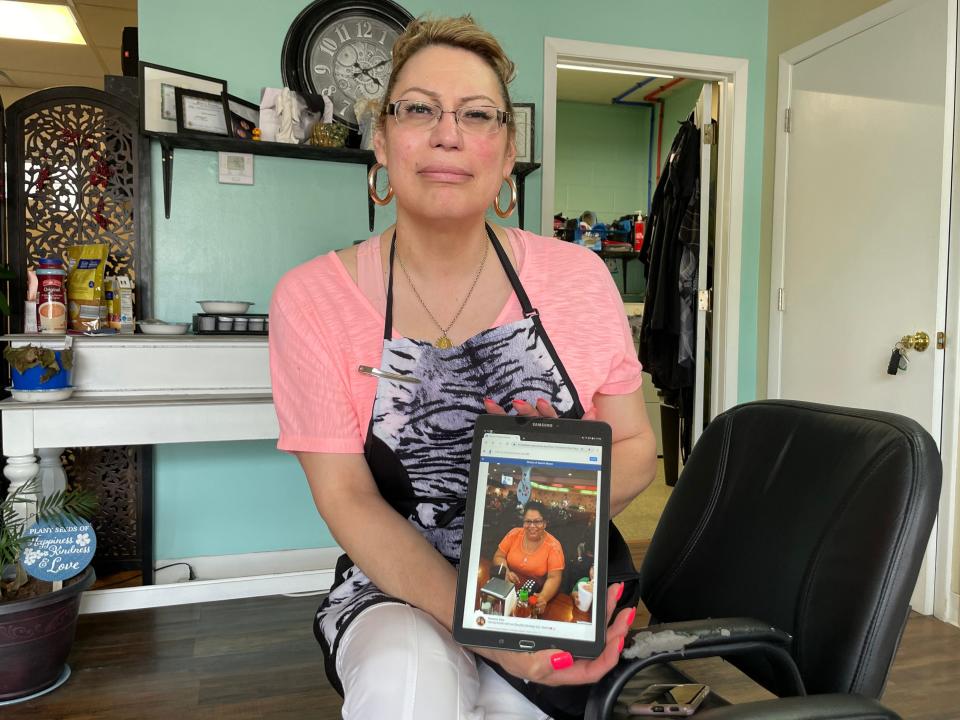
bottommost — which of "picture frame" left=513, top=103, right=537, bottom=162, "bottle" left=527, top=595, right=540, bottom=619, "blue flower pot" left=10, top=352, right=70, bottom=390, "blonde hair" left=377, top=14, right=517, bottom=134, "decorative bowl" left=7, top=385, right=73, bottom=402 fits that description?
"bottle" left=527, top=595, right=540, bottom=619

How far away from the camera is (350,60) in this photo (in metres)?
2.93

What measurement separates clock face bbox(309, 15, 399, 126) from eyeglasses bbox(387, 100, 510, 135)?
6.73 feet

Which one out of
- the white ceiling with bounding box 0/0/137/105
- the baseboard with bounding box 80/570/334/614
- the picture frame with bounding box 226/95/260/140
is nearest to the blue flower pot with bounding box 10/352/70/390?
the baseboard with bounding box 80/570/334/614

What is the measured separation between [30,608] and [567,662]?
1.85 m

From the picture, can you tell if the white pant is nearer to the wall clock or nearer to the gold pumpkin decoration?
the gold pumpkin decoration

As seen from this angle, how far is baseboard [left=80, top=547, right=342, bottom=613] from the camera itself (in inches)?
104

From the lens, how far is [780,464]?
113cm

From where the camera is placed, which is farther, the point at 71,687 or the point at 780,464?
the point at 71,687

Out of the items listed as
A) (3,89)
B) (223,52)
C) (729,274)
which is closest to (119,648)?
(223,52)

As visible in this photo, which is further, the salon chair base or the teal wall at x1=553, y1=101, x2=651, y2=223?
the teal wall at x1=553, y1=101, x2=651, y2=223

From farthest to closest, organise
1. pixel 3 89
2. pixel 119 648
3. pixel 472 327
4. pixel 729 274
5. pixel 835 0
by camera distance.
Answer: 1. pixel 3 89
2. pixel 729 274
3. pixel 835 0
4. pixel 119 648
5. pixel 472 327

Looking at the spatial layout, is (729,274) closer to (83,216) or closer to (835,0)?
(835,0)

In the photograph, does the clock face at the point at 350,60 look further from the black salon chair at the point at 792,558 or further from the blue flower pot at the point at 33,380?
the black salon chair at the point at 792,558

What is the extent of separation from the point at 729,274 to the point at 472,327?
2683 millimetres
